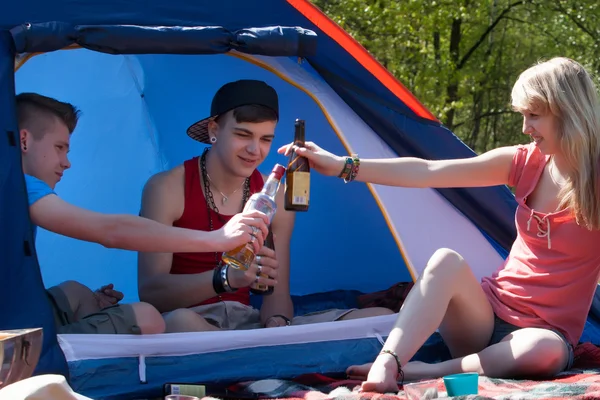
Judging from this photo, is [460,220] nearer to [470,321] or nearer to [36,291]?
[470,321]

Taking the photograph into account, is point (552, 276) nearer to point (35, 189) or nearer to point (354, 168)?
point (354, 168)

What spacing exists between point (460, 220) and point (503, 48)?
1039 centimetres

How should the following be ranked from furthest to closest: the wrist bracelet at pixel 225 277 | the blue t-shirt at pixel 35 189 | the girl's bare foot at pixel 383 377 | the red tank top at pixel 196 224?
the red tank top at pixel 196 224 < the wrist bracelet at pixel 225 277 < the blue t-shirt at pixel 35 189 < the girl's bare foot at pixel 383 377

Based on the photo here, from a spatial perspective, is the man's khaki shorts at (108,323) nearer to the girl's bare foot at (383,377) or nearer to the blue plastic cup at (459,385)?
the girl's bare foot at (383,377)

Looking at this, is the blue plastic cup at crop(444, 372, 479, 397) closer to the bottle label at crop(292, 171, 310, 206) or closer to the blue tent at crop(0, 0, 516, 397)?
the blue tent at crop(0, 0, 516, 397)

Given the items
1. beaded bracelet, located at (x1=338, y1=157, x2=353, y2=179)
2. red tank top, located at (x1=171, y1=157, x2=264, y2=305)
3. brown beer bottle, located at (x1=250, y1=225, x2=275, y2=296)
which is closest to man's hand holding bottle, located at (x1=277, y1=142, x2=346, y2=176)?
beaded bracelet, located at (x1=338, y1=157, x2=353, y2=179)

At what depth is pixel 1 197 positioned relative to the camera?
2650mm

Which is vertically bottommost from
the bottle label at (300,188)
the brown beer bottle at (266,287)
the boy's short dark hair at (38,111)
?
the brown beer bottle at (266,287)

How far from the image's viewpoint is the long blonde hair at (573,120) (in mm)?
2768

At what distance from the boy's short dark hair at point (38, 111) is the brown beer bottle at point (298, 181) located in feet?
2.83

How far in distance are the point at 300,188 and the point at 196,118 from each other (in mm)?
1458

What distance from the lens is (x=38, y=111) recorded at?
307cm

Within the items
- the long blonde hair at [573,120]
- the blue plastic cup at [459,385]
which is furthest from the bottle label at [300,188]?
the blue plastic cup at [459,385]

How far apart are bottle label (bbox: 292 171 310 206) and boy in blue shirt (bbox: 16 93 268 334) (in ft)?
0.60
